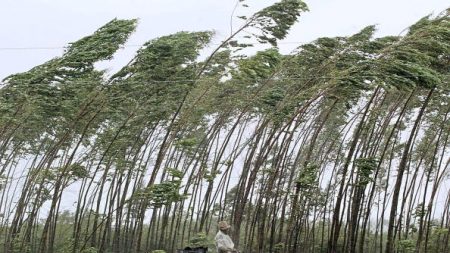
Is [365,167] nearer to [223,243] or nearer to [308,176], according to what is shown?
[308,176]

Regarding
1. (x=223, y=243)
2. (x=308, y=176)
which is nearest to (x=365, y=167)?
(x=308, y=176)

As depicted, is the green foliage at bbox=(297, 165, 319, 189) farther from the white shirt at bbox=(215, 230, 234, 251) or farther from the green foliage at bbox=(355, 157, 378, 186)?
the white shirt at bbox=(215, 230, 234, 251)

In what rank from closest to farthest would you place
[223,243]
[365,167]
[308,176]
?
[223,243] < [365,167] < [308,176]

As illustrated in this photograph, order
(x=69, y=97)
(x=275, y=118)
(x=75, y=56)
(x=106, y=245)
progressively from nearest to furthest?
(x=75, y=56) < (x=69, y=97) < (x=275, y=118) < (x=106, y=245)

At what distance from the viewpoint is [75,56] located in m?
14.6

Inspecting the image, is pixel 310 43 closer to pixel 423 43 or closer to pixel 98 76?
pixel 423 43

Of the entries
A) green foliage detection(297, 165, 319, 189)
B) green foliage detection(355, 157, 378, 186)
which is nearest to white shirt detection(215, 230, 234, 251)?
green foliage detection(297, 165, 319, 189)

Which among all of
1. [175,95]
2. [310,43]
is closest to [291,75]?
[310,43]

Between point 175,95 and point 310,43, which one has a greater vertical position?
point 310,43

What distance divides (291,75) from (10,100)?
8.55 metres

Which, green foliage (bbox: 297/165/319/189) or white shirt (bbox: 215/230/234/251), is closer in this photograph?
white shirt (bbox: 215/230/234/251)

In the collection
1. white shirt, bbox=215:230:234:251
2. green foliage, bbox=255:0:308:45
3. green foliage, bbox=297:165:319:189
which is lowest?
white shirt, bbox=215:230:234:251

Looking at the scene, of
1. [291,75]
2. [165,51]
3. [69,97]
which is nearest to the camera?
[69,97]

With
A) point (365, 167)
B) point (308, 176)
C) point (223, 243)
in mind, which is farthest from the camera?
point (308, 176)
